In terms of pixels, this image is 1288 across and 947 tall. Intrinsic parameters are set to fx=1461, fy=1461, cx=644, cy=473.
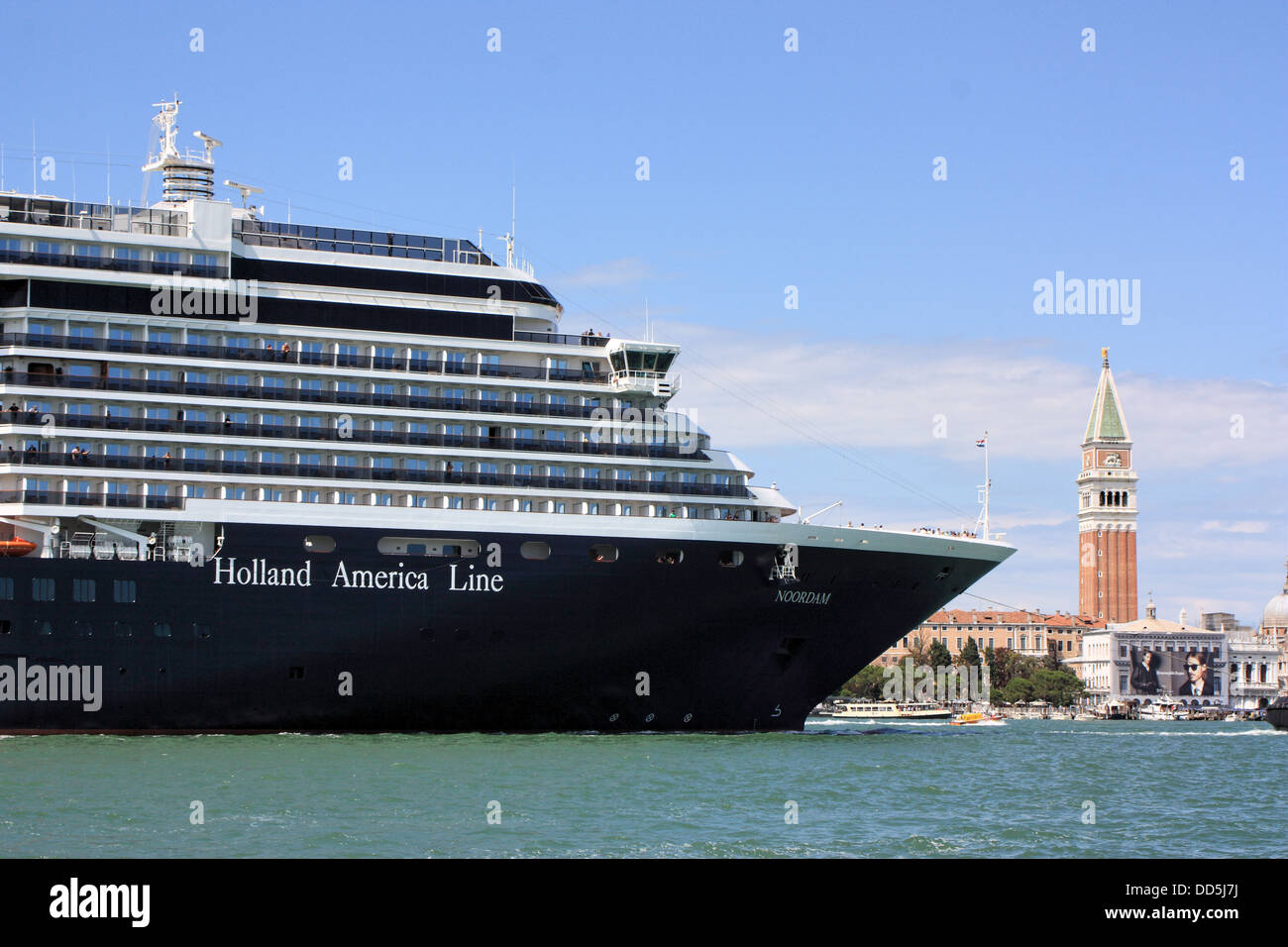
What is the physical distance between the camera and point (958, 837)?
23.9 m

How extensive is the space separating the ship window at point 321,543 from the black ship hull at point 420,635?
0.21 m

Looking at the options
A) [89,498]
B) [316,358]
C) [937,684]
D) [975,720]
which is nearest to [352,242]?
[316,358]

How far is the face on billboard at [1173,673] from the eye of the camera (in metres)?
182

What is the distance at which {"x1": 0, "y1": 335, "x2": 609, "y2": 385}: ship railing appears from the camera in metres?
40.9

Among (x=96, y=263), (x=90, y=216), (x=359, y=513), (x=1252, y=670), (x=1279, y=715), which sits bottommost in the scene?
(x=1252, y=670)

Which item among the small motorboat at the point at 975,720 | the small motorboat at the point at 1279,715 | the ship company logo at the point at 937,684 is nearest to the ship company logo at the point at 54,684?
the small motorboat at the point at 1279,715

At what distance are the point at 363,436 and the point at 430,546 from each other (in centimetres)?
386

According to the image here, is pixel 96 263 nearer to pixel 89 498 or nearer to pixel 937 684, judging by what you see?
pixel 89 498

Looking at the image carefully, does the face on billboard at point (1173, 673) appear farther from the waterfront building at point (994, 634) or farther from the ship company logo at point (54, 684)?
the ship company logo at point (54, 684)

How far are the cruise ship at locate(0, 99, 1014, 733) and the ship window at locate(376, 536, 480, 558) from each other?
82 mm

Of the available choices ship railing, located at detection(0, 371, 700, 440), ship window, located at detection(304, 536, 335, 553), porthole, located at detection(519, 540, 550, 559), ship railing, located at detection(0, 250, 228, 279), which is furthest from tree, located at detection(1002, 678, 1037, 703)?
ship railing, located at detection(0, 250, 228, 279)

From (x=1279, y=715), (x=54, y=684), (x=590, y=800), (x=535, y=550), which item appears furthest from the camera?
(x=1279, y=715)

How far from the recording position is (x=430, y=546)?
40.6 metres
